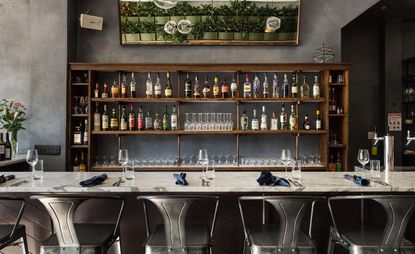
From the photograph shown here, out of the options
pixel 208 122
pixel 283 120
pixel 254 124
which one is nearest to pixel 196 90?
pixel 208 122

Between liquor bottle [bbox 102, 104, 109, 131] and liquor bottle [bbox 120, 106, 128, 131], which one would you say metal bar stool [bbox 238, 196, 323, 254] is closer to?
liquor bottle [bbox 120, 106, 128, 131]

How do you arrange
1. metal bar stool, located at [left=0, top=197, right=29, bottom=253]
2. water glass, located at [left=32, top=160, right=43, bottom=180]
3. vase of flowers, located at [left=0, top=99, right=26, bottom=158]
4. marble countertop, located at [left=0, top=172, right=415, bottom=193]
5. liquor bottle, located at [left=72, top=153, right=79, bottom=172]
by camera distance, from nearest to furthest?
metal bar stool, located at [left=0, top=197, right=29, bottom=253] → marble countertop, located at [left=0, top=172, right=415, bottom=193] → water glass, located at [left=32, top=160, right=43, bottom=180] → vase of flowers, located at [left=0, top=99, right=26, bottom=158] → liquor bottle, located at [left=72, top=153, right=79, bottom=172]

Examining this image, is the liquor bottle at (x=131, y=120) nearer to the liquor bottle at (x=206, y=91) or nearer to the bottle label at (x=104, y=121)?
the bottle label at (x=104, y=121)

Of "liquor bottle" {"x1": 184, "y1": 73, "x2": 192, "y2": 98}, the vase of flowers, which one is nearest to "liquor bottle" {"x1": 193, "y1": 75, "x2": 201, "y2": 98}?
"liquor bottle" {"x1": 184, "y1": 73, "x2": 192, "y2": 98}

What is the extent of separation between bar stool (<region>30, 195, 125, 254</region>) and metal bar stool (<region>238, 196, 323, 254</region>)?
2.76 ft

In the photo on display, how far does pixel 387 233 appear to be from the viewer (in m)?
1.81

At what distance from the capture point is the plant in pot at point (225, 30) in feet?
14.4

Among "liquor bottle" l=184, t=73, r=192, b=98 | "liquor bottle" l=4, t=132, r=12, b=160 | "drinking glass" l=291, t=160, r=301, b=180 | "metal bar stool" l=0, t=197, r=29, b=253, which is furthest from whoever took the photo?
"liquor bottle" l=184, t=73, r=192, b=98

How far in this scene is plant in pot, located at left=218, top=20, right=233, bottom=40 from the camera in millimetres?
4395

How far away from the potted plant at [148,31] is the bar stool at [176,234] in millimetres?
3074

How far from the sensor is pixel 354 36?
5.11 m

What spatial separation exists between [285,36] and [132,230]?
3.22 metres

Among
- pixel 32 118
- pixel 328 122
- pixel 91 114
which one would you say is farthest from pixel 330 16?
pixel 32 118

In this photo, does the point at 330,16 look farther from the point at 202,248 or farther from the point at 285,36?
the point at 202,248
